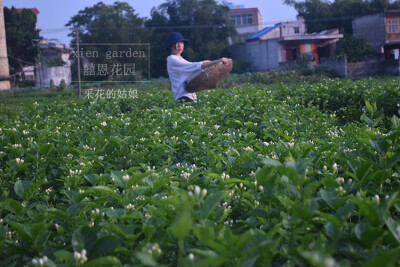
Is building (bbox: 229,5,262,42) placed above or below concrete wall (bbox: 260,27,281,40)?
above

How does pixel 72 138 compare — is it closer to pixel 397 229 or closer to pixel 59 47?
pixel 397 229

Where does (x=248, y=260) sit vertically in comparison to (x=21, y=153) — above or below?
below

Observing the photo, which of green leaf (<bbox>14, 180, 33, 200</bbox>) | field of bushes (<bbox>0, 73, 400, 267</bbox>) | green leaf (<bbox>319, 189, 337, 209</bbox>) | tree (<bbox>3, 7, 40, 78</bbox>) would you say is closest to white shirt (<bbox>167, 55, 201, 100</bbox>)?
field of bushes (<bbox>0, 73, 400, 267</bbox>)

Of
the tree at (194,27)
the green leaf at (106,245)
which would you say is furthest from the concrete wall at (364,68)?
the green leaf at (106,245)

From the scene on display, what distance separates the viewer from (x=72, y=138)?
3.88 meters

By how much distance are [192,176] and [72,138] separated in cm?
185

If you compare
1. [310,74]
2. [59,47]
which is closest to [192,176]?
[310,74]

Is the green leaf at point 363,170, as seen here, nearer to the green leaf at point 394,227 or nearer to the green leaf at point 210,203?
the green leaf at point 394,227

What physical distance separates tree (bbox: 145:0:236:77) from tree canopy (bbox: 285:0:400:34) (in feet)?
24.6

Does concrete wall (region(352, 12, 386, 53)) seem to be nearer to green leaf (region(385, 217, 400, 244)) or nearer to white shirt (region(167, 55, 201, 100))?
white shirt (region(167, 55, 201, 100))

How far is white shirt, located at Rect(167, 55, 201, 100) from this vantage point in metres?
6.80

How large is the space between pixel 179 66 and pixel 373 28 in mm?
32686

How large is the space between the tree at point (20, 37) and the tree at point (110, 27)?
3.07 m

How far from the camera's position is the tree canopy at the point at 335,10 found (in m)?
38.0
